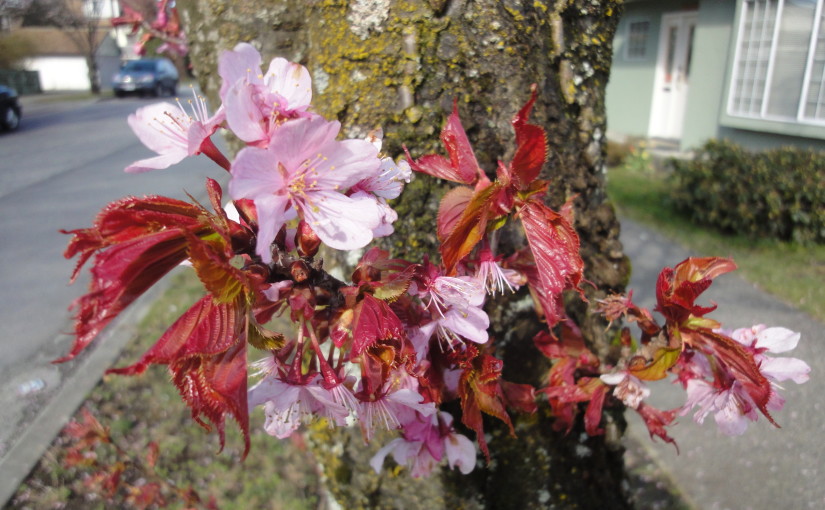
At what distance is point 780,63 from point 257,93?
1041 cm

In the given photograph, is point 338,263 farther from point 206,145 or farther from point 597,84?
point 597,84

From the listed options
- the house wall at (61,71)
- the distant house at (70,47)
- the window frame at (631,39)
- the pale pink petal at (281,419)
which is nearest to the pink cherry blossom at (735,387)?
the pale pink petal at (281,419)

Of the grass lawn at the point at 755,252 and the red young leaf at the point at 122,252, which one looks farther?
the grass lawn at the point at 755,252

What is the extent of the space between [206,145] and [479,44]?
0.86 m

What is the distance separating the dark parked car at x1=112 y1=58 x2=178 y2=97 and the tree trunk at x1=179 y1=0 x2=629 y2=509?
29357 mm

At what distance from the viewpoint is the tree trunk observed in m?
1.40

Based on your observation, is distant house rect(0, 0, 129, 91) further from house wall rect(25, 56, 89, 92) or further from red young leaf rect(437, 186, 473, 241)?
red young leaf rect(437, 186, 473, 241)

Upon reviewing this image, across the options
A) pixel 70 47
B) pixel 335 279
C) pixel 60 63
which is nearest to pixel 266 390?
pixel 335 279

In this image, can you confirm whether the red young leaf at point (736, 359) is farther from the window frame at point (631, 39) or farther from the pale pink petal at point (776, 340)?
the window frame at point (631, 39)

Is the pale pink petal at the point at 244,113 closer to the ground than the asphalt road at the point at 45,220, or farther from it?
farther from it

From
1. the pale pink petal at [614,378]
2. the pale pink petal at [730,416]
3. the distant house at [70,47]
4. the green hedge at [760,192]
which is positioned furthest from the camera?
the distant house at [70,47]

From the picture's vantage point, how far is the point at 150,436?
3600 millimetres

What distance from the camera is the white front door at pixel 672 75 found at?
1162 cm

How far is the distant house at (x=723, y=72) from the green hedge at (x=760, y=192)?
1.39m
